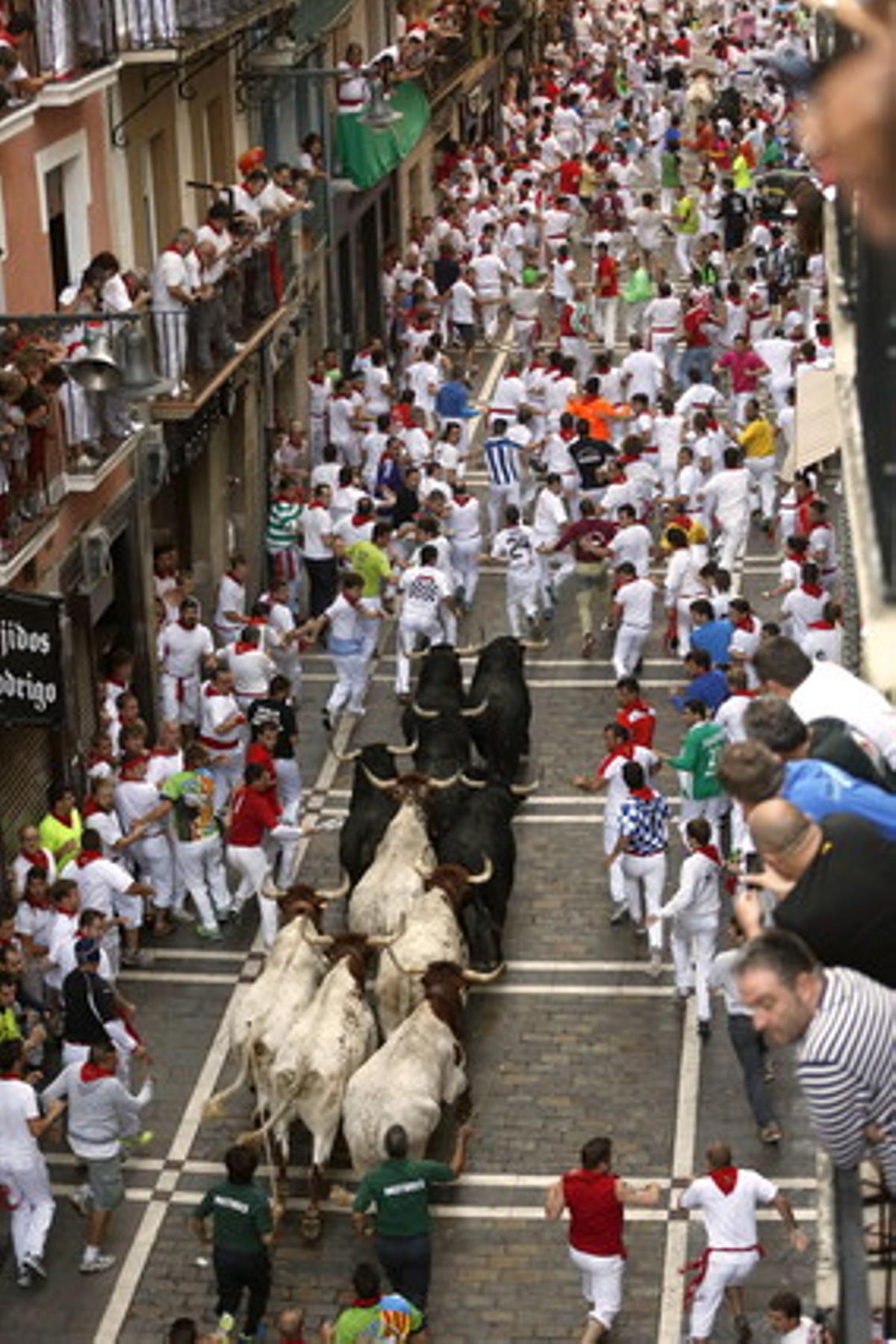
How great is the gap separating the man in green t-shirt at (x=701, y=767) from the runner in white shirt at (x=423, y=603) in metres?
4.24

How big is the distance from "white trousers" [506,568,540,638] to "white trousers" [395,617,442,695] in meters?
1.31

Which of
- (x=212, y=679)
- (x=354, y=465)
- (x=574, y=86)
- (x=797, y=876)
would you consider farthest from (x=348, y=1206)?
(x=574, y=86)

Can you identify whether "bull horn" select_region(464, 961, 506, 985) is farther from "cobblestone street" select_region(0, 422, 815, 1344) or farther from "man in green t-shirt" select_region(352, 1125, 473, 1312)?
"man in green t-shirt" select_region(352, 1125, 473, 1312)

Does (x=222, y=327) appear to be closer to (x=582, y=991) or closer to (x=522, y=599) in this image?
(x=522, y=599)

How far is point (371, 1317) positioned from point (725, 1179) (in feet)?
7.23

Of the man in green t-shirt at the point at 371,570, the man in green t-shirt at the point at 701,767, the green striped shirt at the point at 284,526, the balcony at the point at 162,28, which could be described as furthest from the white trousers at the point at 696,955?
the balcony at the point at 162,28

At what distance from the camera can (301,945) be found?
1831 centimetres

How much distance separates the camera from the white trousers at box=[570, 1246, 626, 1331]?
15422 mm

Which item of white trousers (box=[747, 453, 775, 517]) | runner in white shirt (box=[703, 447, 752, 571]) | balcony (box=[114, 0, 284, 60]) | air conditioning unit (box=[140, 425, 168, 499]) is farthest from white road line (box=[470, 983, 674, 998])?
white trousers (box=[747, 453, 775, 517])

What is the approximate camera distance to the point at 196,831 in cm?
2092

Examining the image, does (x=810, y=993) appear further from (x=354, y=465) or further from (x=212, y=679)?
(x=354, y=465)

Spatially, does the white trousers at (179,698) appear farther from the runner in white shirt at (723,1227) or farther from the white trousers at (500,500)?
the runner in white shirt at (723,1227)

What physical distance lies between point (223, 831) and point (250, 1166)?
655 cm

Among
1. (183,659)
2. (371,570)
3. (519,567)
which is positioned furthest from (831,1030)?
(519,567)
